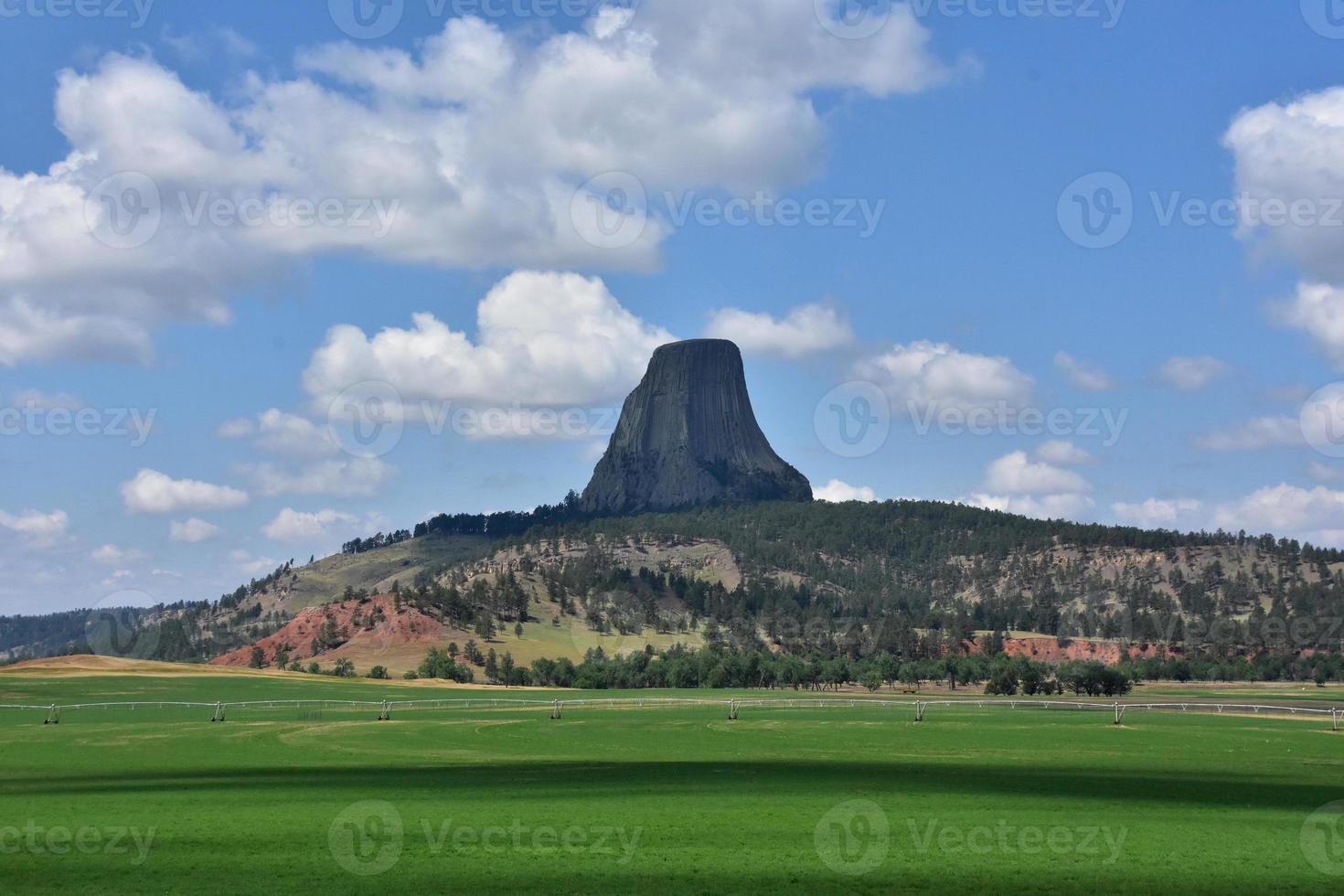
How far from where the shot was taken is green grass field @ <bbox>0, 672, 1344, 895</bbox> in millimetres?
26984

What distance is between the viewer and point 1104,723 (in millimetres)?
88875

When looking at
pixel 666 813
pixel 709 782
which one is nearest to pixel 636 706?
pixel 709 782

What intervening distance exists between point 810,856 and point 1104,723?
66.3 m

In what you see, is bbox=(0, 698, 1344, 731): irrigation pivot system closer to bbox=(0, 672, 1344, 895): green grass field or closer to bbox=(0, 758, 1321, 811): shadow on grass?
bbox=(0, 672, 1344, 895): green grass field

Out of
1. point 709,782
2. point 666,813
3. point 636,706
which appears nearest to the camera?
point 666,813

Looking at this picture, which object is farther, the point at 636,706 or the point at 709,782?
the point at 636,706

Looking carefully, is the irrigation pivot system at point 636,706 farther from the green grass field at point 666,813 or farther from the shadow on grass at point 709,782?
the shadow on grass at point 709,782

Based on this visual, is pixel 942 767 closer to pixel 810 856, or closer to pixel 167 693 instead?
pixel 810 856

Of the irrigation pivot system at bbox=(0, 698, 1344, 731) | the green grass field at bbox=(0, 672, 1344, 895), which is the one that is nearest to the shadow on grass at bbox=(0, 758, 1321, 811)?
the green grass field at bbox=(0, 672, 1344, 895)

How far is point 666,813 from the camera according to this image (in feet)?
120

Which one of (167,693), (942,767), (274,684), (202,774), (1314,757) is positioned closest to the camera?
(202,774)

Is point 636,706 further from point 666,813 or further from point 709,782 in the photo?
point 666,813

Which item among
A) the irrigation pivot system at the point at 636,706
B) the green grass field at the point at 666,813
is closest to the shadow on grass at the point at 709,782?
the green grass field at the point at 666,813

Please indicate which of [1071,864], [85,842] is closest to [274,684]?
[85,842]
